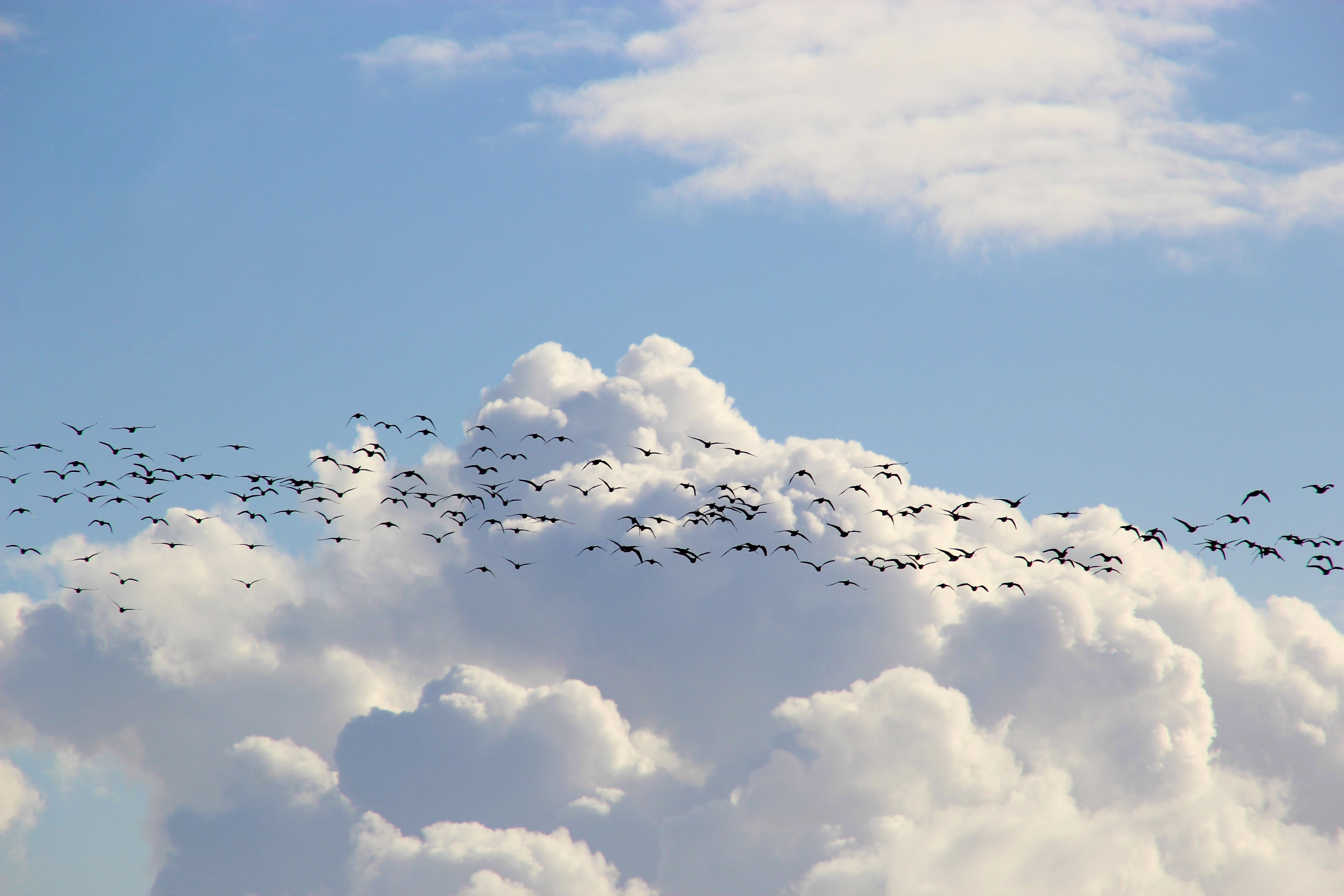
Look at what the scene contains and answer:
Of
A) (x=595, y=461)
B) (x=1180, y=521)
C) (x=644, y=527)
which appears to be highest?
(x=595, y=461)

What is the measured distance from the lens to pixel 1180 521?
10362 centimetres

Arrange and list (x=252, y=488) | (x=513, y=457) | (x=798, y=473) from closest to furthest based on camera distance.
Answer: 1. (x=798, y=473)
2. (x=513, y=457)
3. (x=252, y=488)

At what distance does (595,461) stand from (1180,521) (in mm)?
61160

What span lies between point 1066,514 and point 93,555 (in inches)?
4024

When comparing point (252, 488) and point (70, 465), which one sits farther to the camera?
point (252, 488)

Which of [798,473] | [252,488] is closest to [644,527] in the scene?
[798,473]

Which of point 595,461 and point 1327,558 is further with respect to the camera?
point 595,461

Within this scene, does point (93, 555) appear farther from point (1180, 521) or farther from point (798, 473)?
point (1180, 521)

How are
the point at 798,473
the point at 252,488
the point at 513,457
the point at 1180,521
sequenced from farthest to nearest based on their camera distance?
the point at 252,488
the point at 513,457
the point at 798,473
the point at 1180,521

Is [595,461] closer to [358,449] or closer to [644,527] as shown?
[644,527]

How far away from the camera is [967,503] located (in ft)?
366

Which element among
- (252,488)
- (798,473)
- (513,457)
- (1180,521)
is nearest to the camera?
(1180,521)

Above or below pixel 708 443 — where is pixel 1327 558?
below

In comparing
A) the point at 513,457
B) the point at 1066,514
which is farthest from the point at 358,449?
the point at 1066,514
